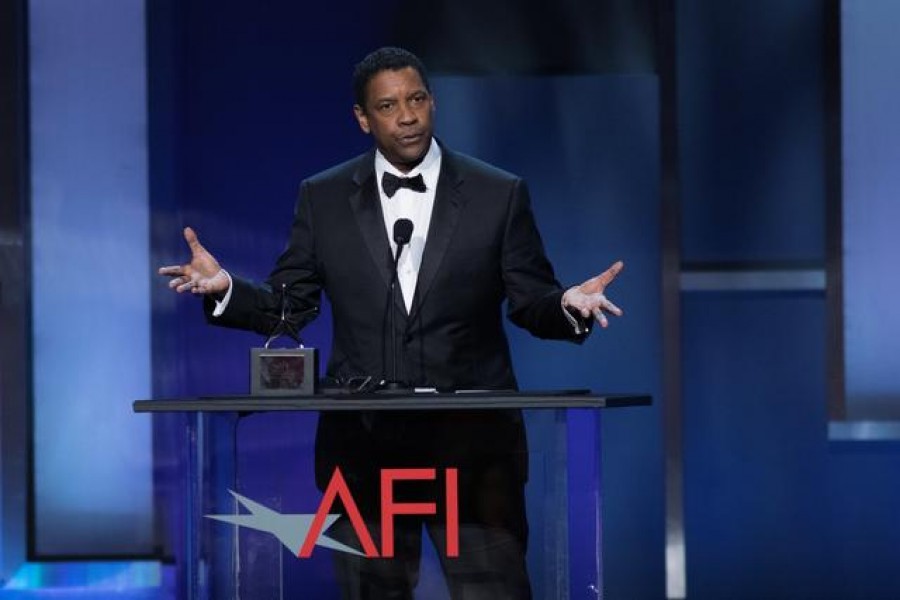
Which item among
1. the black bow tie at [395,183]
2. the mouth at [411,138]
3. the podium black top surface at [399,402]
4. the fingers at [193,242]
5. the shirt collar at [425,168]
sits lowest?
the podium black top surface at [399,402]

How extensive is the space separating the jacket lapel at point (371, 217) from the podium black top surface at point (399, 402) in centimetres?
53

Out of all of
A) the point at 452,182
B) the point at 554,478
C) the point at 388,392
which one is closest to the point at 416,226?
the point at 452,182

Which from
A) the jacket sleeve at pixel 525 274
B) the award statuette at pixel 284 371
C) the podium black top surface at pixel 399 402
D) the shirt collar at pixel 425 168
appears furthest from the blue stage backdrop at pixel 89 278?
the podium black top surface at pixel 399 402

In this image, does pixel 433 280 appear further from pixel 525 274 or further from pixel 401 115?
pixel 401 115

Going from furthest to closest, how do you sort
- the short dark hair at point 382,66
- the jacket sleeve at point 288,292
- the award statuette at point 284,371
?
the short dark hair at point 382,66 → the jacket sleeve at point 288,292 → the award statuette at point 284,371

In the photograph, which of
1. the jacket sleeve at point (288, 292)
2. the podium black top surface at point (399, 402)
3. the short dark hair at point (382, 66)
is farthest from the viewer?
the short dark hair at point (382, 66)

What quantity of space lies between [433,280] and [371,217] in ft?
0.66

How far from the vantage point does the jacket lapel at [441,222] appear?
3.10m

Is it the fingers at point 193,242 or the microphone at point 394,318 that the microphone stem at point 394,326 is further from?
the fingers at point 193,242

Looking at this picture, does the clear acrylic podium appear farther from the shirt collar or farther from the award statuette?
the shirt collar

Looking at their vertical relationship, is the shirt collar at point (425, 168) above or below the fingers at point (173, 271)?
above

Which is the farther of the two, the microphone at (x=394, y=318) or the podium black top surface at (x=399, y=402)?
the microphone at (x=394, y=318)

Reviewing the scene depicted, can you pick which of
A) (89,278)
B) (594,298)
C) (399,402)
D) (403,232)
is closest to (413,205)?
(403,232)

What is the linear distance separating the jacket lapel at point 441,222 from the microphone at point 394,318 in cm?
6
